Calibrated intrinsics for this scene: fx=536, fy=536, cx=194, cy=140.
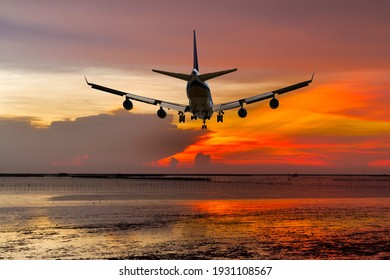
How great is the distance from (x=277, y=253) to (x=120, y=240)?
81.1 ft

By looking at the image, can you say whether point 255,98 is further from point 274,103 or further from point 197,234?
point 197,234

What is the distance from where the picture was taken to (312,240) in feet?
273

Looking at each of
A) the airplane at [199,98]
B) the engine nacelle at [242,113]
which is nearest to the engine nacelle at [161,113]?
the airplane at [199,98]

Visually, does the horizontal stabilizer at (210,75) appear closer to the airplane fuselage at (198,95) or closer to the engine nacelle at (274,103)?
the airplane fuselage at (198,95)

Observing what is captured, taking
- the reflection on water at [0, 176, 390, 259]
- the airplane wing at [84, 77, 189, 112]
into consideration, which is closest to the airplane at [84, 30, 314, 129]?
the airplane wing at [84, 77, 189, 112]

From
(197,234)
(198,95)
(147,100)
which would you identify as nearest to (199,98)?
(198,95)

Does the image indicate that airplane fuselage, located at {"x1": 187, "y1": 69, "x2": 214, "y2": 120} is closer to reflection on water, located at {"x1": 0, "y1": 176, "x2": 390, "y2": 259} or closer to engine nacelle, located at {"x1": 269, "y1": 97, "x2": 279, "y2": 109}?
engine nacelle, located at {"x1": 269, "y1": 97, "x2": 279, "y2": 109}

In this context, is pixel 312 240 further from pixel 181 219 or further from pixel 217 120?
pixel 181 219

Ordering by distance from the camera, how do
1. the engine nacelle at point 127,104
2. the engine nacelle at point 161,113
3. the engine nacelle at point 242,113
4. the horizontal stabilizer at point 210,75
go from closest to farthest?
the engine nacelle at point 127,104 < the horizontal stabilizer at point 210,75 < the engine nacelle at point 242,113 < the engine nacelle at point 161,113

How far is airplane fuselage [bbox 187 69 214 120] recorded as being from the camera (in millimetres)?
77562

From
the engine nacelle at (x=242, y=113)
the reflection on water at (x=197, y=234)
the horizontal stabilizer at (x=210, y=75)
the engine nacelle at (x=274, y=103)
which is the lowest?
the reflection on water at (x=197, y=234)

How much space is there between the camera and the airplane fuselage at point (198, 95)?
254ft

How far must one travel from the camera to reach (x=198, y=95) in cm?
7762
